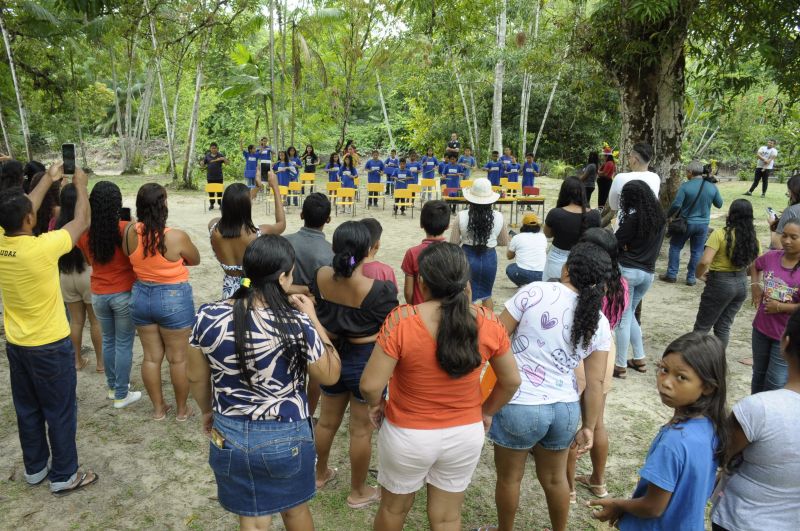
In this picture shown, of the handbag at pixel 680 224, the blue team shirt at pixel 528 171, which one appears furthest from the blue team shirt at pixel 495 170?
A: the handbag at pixel 680 224

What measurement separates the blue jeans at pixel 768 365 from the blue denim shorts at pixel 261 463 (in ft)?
10.5

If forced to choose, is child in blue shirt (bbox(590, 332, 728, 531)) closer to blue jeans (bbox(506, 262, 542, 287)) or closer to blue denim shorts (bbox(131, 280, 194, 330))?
blue denim shorts (bbox(131, 280, 194, 330))

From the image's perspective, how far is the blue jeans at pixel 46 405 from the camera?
3.27 metres

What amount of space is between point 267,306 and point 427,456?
926 millimetres

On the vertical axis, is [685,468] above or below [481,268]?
below

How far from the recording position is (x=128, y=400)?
4594mm

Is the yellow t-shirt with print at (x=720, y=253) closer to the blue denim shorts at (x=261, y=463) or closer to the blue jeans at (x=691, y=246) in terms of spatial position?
the blue jeans at (x=691, y=246)

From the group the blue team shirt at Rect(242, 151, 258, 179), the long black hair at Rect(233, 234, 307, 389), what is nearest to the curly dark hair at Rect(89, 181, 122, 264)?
the long black hair at Rect(233, 234, 307, 389)

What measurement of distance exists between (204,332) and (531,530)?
2214 mm

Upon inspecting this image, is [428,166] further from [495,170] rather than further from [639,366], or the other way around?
[639,366]

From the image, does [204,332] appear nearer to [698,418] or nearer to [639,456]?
→ [698,418]

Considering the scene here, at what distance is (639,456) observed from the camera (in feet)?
13.1

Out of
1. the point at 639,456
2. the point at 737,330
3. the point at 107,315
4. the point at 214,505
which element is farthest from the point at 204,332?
the point at 737,330

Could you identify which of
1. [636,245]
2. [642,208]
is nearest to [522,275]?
[636,245]
